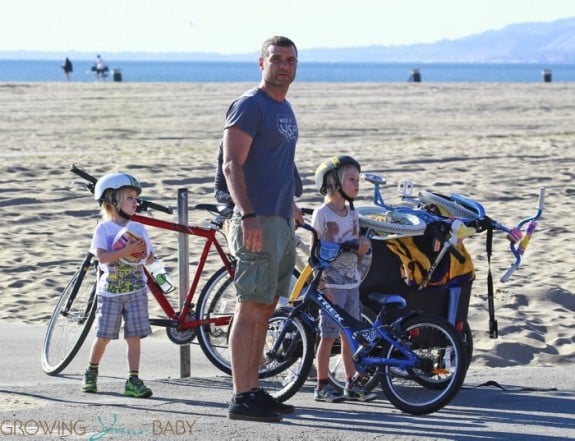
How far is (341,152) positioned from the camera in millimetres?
21094

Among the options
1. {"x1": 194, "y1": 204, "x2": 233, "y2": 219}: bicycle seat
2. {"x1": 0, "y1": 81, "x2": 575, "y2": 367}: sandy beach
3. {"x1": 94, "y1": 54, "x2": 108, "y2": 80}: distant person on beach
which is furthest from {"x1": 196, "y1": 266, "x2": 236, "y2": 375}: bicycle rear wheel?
{"x1": 94, "y1": 54, "x2": 108, "y2": 80}: distant person on beach

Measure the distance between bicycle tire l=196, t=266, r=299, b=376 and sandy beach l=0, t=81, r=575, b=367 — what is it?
1.65 meters

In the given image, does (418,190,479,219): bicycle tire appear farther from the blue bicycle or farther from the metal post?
the metal post

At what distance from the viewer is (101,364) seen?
292 inches

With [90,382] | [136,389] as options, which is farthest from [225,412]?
[90,382]

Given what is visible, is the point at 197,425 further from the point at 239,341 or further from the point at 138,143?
the point at 138,143

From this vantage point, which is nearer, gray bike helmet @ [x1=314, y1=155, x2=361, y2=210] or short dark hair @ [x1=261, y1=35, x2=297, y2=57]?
short dark hair @ [x1=261, y1=35, x2=297, y2=57]

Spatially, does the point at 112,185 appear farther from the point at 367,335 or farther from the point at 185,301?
the point at 367,335

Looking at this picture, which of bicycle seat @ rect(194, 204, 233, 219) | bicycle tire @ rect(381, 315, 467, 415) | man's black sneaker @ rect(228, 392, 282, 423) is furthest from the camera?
bicycle seat @ rect(194, 204, 233, 219)

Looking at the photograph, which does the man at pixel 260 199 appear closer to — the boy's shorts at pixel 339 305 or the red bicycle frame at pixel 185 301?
the boy's shorts at pixel 339 305

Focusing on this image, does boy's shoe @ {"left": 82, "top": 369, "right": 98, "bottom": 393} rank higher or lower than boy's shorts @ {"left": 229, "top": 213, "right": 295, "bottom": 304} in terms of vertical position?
lower

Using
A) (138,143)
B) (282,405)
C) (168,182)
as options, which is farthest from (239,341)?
(138,143)

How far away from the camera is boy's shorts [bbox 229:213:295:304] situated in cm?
562

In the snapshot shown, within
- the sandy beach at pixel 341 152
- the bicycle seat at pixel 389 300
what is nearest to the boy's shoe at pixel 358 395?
the bicycle seat at pixel 389 300
